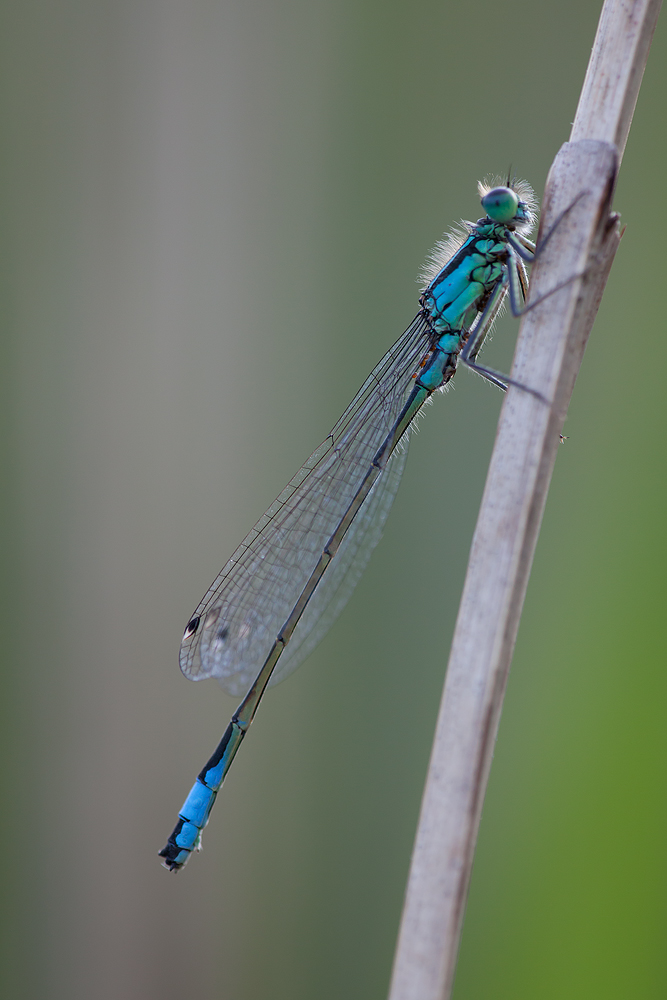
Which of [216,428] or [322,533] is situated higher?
[216,428]

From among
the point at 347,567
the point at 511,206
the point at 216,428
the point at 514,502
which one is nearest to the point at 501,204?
the point at 511,206

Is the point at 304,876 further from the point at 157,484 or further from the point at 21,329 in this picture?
the point at 21,329

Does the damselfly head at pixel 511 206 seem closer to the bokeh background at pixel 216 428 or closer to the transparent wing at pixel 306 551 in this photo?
the transparent wing at pixel 306 551

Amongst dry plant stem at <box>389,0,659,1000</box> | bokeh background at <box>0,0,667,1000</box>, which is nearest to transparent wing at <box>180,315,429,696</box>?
bokeh background at <box>0,0,667,1000</box>

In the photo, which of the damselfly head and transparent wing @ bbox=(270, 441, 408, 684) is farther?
transparent wing @ bbox=(270, 441, 408, 684)

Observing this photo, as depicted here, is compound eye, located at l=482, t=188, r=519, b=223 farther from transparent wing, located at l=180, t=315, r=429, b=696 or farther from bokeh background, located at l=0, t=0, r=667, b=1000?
bokeh background, located at l=0, t=0, r=667, b=1000

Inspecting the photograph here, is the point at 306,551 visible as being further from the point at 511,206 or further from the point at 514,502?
the point at 514,502

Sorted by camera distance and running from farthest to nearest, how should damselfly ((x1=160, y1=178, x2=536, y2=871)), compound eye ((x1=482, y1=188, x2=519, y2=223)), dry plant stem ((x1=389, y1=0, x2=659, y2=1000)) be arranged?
damselfly ((x1=160, y1=178, x2=536, y2=871)) < compound eye ((x1=482, y1=188, x2=519, y2=223)) < dry plant stem ((x1=389, y1=0, x2=659, y2=1000))
